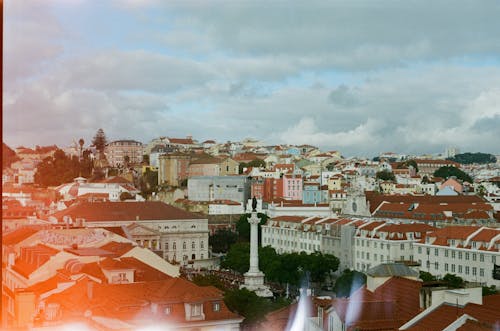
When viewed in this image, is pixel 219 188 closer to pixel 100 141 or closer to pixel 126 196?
pixel 126 196

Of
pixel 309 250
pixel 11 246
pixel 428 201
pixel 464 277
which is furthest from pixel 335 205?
pixel 11 246

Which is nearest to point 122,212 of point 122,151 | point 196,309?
point 196,309

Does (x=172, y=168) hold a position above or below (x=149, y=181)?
above

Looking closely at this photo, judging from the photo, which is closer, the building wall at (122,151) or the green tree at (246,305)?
the green tree at (246,305)

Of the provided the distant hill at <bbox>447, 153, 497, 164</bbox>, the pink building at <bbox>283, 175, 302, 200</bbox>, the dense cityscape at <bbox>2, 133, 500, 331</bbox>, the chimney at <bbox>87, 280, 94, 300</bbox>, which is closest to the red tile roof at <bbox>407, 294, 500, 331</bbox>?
the dense cityscape at <bbox>2, 133, 500, 331</bbox>

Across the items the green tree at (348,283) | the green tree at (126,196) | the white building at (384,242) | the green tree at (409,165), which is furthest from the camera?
the green tree at (409,165)

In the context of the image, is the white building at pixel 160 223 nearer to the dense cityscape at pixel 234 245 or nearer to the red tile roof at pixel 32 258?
the dense cityscape at pixel 234 245

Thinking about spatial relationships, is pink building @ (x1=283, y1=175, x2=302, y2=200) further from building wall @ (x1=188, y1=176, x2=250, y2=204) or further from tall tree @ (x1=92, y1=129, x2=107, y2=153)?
tall tree @ (x1=92, y1=129, x2=107, y2=153)

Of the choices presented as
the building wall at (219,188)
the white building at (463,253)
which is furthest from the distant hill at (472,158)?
the white building at (463,253)
